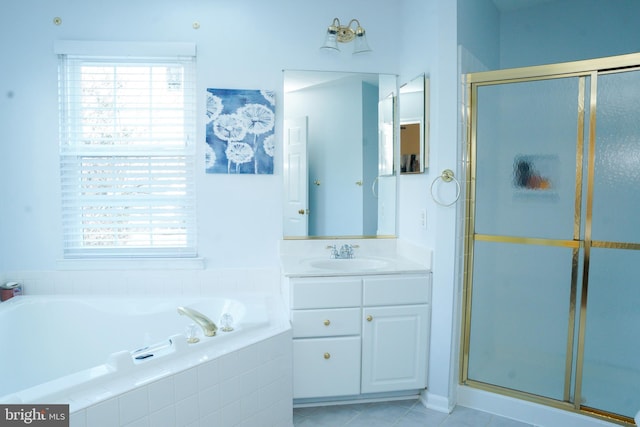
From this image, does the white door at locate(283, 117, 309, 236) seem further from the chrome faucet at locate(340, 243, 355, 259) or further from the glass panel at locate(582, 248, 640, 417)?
the glass panel at locate(582, 248, 640, 417)

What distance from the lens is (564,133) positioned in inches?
83.5

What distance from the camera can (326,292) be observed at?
2168mm

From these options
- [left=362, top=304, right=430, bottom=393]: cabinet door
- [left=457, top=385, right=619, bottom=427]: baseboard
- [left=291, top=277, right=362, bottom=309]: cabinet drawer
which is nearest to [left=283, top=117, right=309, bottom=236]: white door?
[left=291, top=277, right=362, bottom=309]: cabinet drawer

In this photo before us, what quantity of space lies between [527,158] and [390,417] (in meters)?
1.59

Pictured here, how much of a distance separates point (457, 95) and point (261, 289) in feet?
5.47

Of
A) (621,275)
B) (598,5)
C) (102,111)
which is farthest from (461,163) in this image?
(102,111)

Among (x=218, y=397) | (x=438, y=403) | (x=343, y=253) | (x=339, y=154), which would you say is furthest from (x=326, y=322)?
(x=339, y=154)

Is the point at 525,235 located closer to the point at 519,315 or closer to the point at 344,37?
the point at 519,315

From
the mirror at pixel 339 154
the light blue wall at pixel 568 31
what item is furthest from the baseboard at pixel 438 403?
the light blue wall at pixel 568 31

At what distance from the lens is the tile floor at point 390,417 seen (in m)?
2.14

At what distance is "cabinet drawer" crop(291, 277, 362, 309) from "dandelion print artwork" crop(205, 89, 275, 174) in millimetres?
839

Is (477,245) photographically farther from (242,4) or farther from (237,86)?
(242,4)

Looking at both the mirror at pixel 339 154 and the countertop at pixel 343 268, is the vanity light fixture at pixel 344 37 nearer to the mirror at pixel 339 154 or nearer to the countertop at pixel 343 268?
the mirror at pixel 339 154

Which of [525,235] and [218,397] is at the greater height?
[525,235]
